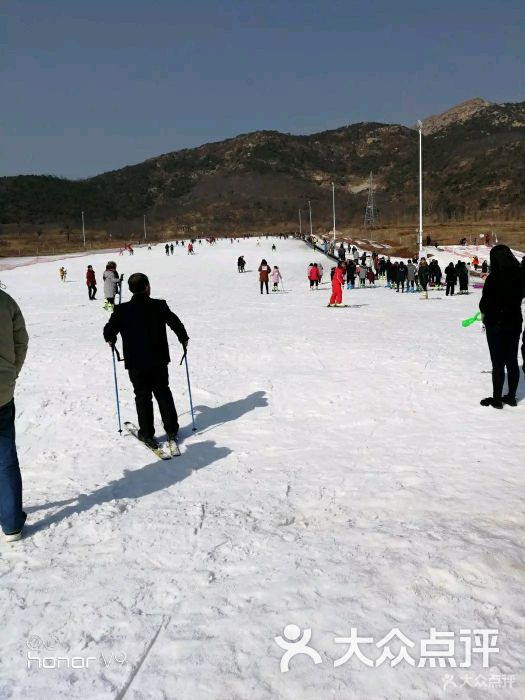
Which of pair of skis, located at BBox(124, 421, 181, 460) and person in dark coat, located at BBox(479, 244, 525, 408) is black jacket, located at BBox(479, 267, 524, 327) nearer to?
person in dark coat, located at BBox(479, 244, 525, 408)

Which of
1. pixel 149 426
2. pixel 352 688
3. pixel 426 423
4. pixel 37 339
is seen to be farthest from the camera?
pixel 37 339

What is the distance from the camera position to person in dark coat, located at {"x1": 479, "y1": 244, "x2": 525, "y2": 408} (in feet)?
20.8

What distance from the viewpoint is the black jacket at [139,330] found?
5383mm

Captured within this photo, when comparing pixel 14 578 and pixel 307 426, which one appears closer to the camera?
pixel 14 578

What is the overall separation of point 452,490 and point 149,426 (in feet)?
9.19

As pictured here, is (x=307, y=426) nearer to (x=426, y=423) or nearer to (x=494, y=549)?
(x=426, y=423)

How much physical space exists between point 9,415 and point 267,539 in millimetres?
1829

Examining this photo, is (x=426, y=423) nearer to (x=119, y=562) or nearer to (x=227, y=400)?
(x=227, y=400)

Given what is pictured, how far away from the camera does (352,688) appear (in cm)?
253

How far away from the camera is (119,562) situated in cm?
360

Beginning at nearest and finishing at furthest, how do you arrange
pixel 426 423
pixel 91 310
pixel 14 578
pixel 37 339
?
pixel 14 578 < pixel 426 423 < pixel 37 339 < pixel 91 310

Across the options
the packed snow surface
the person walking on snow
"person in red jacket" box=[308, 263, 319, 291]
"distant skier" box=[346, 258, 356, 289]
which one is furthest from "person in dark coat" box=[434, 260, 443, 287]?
the person walking on snow

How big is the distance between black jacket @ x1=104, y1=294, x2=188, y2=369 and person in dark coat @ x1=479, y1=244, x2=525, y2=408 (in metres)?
3.37

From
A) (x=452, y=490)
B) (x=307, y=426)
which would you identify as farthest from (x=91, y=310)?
(x=452, y=490)
